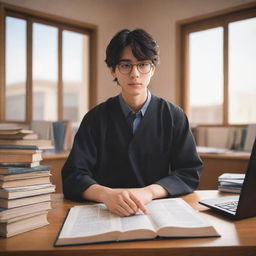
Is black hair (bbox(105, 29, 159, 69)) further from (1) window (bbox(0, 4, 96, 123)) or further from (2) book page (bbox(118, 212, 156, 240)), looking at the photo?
(1) window (bbox(0, 4, 96, 123))

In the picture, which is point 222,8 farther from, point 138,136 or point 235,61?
point 138,136

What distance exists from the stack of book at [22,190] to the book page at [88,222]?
95 mm

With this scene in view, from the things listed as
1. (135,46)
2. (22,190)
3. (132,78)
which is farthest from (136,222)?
(135,46)

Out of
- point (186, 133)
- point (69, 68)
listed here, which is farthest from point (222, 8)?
point (186, 133)

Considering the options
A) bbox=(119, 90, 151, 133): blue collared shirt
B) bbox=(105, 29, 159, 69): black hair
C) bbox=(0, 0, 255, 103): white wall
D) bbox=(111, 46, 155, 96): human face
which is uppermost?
bbox=(0, 0, 255, 103): white wall

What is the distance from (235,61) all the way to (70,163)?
9.37 feet

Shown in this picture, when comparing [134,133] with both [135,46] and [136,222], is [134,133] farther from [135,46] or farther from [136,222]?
[136,222]

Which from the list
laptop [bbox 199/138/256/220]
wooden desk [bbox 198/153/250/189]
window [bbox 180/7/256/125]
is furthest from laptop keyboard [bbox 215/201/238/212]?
window [bbox 180/7/256/125]

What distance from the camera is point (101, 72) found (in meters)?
4.22

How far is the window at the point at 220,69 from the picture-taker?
11.5 ft

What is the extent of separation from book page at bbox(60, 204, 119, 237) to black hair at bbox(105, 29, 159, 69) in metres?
0.73

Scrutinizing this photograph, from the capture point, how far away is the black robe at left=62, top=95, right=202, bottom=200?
56.7 inches

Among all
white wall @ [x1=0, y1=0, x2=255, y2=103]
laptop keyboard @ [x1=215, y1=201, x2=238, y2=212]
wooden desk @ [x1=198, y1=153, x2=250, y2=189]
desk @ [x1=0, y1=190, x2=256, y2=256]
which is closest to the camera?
desk @ [x1=0, y1=190, x2=256, y2=256]

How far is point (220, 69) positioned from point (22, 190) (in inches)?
130
